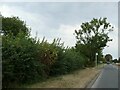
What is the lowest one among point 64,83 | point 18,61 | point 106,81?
point 106,81

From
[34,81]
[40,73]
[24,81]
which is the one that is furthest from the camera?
[40,73]

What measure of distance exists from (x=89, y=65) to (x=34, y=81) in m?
60.5

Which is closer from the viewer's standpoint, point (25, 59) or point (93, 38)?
point (25, 59)

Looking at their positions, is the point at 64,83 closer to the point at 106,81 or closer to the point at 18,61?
the point at 18,61

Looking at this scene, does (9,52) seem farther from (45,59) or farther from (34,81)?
(45,59)

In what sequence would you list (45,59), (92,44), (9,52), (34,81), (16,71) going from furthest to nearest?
1. (92,44)
2. (45,59)
3. (34,81)
4. (16,71)
5. (9,52)

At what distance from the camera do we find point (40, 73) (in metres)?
23.9

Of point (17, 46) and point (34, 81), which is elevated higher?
point (17, 46)

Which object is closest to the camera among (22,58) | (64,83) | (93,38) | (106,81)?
(22,58)

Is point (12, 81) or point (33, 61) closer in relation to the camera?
point (12, 81)

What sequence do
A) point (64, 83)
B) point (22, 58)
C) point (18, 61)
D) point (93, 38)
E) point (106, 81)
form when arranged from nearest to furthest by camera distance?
1. point (18, 61)
2. point (22, 58)
3. point (64, 83)
4. point (106, 81)
5. point (93, 38)


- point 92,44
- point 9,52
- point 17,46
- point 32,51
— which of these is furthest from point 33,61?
point 92,44

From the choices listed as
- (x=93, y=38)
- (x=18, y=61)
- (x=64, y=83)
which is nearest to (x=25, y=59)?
(x=18, y=61)

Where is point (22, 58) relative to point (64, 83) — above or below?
above
